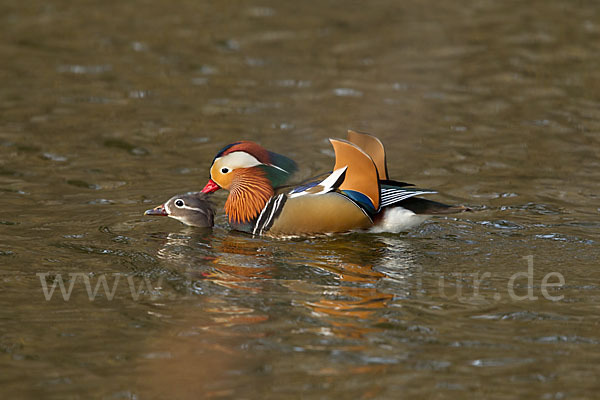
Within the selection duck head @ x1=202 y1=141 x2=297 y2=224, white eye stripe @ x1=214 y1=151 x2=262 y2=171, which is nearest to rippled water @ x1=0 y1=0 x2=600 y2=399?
duck head @ x1=202 y1=141 x2=297 y2=224

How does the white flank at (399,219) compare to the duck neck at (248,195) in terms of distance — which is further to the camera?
the duck neck at (248,195)

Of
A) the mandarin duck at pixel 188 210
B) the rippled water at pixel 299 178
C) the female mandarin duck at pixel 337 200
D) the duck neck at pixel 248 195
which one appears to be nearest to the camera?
the rippled water at pixel 299 178

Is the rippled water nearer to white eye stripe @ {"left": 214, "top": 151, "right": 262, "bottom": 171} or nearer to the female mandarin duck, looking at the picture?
the female mandarin duck

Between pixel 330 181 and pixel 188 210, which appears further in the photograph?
pixel 188 210

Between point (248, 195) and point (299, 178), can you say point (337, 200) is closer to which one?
point (248, 195)

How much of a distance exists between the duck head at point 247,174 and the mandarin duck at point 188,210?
211mm

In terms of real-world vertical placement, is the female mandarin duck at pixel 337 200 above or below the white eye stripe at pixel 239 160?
below

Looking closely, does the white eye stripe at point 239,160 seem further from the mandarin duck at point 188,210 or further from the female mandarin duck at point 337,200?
the mandarin duck at point 188,210

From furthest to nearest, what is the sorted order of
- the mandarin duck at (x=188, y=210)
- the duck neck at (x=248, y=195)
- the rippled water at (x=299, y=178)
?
the mandarin duck at (x=188, y=210), the duck neck at (x=248, y=195), the rippled water at (x=299, y=178)

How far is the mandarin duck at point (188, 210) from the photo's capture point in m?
8.44

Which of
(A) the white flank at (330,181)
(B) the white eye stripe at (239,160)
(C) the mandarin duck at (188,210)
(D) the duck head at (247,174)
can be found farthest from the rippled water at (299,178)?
(B) the white eye stripe at (239,160)

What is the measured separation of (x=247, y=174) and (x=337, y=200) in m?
1.03

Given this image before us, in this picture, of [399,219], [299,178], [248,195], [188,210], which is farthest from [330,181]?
[299,178]

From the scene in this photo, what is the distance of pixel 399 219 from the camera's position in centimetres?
795
